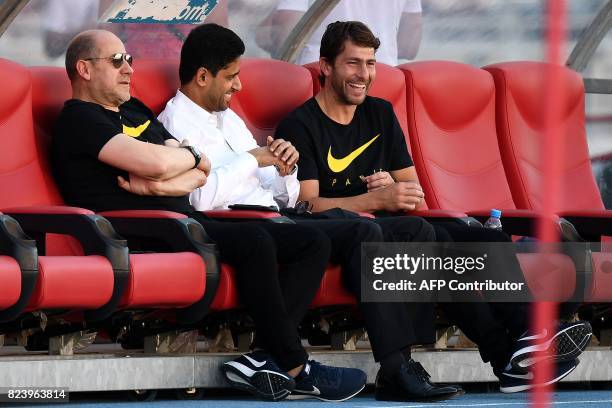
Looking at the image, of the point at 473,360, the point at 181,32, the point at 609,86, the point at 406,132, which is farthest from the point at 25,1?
the point at 609,86

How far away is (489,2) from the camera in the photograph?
830 cm

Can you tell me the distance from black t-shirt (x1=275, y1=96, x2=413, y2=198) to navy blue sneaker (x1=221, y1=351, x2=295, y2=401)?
1.16 m

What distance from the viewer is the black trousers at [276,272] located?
15.6 feet

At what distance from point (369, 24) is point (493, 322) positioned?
2878 mm

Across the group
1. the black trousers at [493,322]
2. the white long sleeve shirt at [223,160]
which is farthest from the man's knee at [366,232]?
the white long sleeve shirt at [223,160]

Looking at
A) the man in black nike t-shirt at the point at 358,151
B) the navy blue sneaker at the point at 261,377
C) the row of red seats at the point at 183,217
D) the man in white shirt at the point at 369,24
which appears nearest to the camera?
the row of red seats at the point at 183,217

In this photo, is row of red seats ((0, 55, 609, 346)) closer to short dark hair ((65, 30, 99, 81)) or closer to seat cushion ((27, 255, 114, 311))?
seat cushion ((27, 255, 114, 311))

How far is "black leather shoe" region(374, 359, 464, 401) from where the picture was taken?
4816 millimetres

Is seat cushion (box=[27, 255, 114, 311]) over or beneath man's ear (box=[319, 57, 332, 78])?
beneath

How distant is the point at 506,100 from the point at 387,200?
4.47ft

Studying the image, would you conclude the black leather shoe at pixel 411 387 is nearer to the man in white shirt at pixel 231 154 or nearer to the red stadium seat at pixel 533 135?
the man in white shirt at pixel 231 154

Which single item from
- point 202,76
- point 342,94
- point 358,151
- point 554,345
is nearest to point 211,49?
point 202,76

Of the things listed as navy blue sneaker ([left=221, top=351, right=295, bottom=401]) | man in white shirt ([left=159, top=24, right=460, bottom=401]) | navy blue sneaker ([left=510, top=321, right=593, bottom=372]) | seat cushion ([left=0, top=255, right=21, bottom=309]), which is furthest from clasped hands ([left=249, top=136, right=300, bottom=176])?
seat cushion ([left=0, top=255, right=21, bottom=309])

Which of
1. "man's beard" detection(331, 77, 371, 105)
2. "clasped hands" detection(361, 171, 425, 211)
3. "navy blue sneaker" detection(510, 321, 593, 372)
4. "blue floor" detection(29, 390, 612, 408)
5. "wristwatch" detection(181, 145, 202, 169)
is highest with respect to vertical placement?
"man's beard" detection(331, 77, 371, 105)
